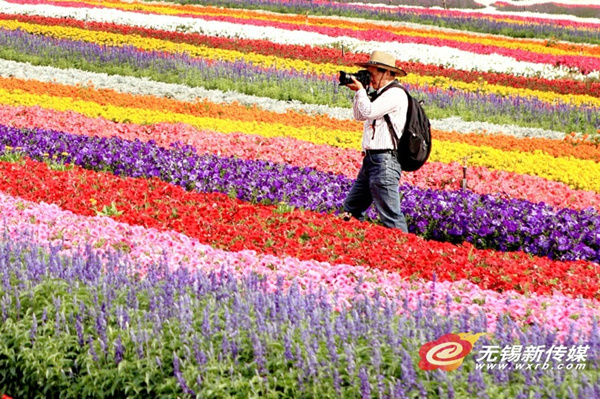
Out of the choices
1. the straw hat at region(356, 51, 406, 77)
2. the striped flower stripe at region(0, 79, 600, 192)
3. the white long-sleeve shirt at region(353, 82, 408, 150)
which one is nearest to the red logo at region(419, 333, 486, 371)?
the white long-sleeve shirt at region(353, 82, 408, 150)

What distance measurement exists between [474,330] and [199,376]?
1441 mm

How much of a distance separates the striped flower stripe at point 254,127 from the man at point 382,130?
146 inches

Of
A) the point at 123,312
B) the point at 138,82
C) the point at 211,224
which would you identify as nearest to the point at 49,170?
the point at 211,224

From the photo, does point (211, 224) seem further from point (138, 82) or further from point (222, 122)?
point (138, 82)

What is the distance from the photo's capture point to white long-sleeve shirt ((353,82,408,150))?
7367 millimetres

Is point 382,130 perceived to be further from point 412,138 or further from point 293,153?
point 293,153

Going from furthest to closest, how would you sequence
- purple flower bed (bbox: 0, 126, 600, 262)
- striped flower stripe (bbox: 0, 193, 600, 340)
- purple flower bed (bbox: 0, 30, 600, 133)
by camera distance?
purple flower bed (bbox: 0, 30, 600, 133)
purple flower bed (bbox: 0, 126, 600, 262)
striped flower stripe (bbox: 0, 193, 600, 340)

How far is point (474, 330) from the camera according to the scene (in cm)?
445

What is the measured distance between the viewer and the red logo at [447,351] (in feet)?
13.3

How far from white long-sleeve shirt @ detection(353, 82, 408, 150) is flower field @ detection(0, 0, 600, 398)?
80 centimetres

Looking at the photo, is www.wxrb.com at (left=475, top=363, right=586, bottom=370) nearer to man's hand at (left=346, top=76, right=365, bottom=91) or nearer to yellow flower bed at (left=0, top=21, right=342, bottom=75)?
man's hand at (left=346, top=76, right=365, bottom=91)

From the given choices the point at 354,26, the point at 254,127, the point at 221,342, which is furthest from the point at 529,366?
the point at 354,26

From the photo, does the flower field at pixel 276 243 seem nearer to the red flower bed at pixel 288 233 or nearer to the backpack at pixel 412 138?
the red flower bed at pixel 288 233

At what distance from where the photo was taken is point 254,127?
13789 mm
